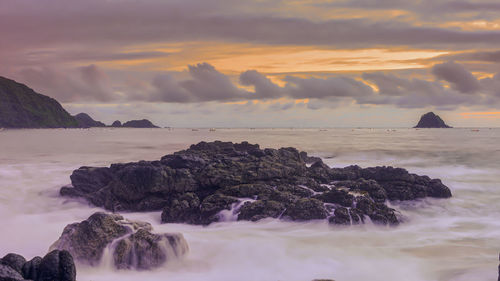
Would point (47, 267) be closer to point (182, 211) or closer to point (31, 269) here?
point (31, 269)

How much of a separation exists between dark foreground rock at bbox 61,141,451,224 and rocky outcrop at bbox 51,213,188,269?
5.35m

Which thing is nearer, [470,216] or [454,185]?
[470,216]

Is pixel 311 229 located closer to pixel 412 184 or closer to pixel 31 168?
pixel 412 184

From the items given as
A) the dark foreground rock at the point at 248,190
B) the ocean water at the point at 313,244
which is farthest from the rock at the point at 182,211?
the ocean water at the point at 313,244

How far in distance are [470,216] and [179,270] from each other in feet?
53.9

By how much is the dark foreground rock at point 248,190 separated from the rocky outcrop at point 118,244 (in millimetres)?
5353

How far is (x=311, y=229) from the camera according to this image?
17625 mm

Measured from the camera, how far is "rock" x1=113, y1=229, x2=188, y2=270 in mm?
12625

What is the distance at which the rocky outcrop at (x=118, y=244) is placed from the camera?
12.6m

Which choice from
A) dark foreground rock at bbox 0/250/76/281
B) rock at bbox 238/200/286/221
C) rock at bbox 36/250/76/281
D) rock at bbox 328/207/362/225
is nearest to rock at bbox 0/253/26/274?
dark foreground rock at bbox 0/250/76/281

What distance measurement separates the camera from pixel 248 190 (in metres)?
20.4

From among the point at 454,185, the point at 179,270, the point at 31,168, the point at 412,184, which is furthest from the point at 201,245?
the point at 31,168

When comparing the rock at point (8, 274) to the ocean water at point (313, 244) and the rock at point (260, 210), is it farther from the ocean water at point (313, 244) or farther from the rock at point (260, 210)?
the rock at point (260, 210)

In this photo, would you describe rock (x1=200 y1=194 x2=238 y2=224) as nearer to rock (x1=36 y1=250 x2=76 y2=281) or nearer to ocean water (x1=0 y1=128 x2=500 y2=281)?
ocean water (x1=0 y1=128 x2=500 y2=281)
